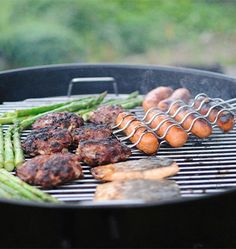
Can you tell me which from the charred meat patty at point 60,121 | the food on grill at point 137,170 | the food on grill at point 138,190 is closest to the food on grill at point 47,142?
the charred meat patty at point 60,121

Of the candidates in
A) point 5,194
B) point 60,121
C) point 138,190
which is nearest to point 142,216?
point 138,190

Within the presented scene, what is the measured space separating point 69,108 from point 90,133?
723 mm

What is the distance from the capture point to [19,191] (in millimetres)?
3139

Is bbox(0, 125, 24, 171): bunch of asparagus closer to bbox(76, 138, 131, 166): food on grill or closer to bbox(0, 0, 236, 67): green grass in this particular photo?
bbox(76, 138, 131, 166): food on grill

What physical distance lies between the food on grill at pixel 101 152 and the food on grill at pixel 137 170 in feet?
0.29

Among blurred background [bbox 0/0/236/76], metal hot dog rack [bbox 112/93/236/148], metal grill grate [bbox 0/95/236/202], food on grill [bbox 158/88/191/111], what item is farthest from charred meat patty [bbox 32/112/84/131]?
blurred background [bbox 0/0/236/76]

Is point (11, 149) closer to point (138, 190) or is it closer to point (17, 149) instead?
point (17, 149)

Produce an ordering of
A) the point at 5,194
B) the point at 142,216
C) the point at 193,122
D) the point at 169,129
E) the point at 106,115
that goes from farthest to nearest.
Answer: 1. the point at 106,115
2. the point at 193,122
3. the point at 169,129
4. the point at 5,194
5. the point at 142,216

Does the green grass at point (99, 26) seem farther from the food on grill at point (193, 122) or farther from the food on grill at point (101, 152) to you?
the food on grill at point (101, 152)

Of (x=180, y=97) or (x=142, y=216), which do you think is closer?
(x=142, y=216)

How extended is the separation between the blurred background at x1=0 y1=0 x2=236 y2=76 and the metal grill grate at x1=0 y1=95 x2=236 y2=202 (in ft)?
16.7

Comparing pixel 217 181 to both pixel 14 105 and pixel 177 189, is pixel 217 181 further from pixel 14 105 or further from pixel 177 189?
pixel 14 105

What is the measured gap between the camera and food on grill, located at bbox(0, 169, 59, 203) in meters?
3.06

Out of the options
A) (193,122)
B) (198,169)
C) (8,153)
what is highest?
(193,122)
